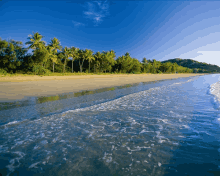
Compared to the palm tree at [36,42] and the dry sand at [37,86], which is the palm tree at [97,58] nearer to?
the palm tree at [36,42]

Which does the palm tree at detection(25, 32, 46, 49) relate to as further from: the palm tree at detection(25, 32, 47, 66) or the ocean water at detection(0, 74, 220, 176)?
the ocean water at detection(0, 74, 220, 176)

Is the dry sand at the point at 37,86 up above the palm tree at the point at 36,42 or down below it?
below

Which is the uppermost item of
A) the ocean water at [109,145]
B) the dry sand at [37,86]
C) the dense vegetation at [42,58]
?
the dense vegetation at [42,58]

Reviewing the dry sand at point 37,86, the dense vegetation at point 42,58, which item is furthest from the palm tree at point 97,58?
the dry sand at point 37,86

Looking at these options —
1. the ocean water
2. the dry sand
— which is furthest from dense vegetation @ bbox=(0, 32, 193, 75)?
the ocean water

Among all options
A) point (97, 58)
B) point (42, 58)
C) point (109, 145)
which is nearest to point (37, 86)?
point (109, 145)

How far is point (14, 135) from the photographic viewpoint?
13.1 feet

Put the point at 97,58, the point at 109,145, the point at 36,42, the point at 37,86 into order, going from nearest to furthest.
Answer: the point at 109,145, the point at 37,86, the point at 36,42, the point at 97,58

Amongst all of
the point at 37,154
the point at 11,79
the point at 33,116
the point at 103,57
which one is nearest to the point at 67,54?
the point at 103,57

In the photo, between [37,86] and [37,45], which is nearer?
[37,86]

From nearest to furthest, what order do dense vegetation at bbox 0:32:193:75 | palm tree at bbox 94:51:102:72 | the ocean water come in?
the ocean water, dense vegetation at bbox 0:32:193:75, palm tree at bbox 94:51:102:72

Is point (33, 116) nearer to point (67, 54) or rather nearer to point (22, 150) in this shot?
point (22, 150)

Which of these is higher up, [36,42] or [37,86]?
[36,42]

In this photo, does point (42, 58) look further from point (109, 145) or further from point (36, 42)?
point (109, 145)
